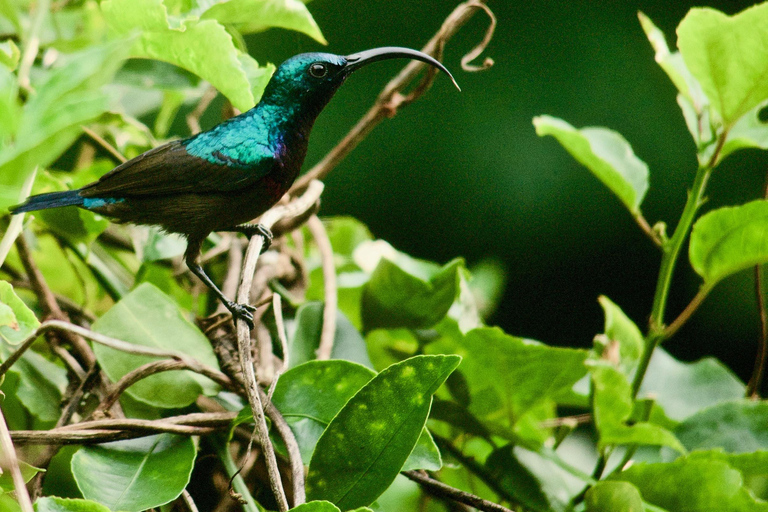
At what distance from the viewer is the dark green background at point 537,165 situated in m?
2.64

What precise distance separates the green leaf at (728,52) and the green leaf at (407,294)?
435 millimetres

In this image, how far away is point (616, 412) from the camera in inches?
37.2

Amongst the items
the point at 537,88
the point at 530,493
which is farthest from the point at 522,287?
the point at 530,493

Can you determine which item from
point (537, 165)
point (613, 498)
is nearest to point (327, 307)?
point (613, 498)

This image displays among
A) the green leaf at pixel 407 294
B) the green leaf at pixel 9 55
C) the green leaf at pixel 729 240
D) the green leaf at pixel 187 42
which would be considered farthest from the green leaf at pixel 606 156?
the green leaf at pixel 9 55

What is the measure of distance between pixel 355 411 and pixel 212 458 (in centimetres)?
29

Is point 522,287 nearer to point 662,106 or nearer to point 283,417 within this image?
point 662,106

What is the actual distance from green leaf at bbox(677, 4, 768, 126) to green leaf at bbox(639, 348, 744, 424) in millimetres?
554

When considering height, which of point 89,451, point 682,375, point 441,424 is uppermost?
point 89,451

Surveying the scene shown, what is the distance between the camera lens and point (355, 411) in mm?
688

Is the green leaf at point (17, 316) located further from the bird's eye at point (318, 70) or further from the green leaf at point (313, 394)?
the bird's eye at point (318, 70)

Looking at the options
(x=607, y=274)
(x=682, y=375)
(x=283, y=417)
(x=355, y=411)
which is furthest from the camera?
(x=607, y=274)

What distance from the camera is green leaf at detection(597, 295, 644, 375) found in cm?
111

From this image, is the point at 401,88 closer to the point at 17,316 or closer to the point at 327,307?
the point at 327,307
